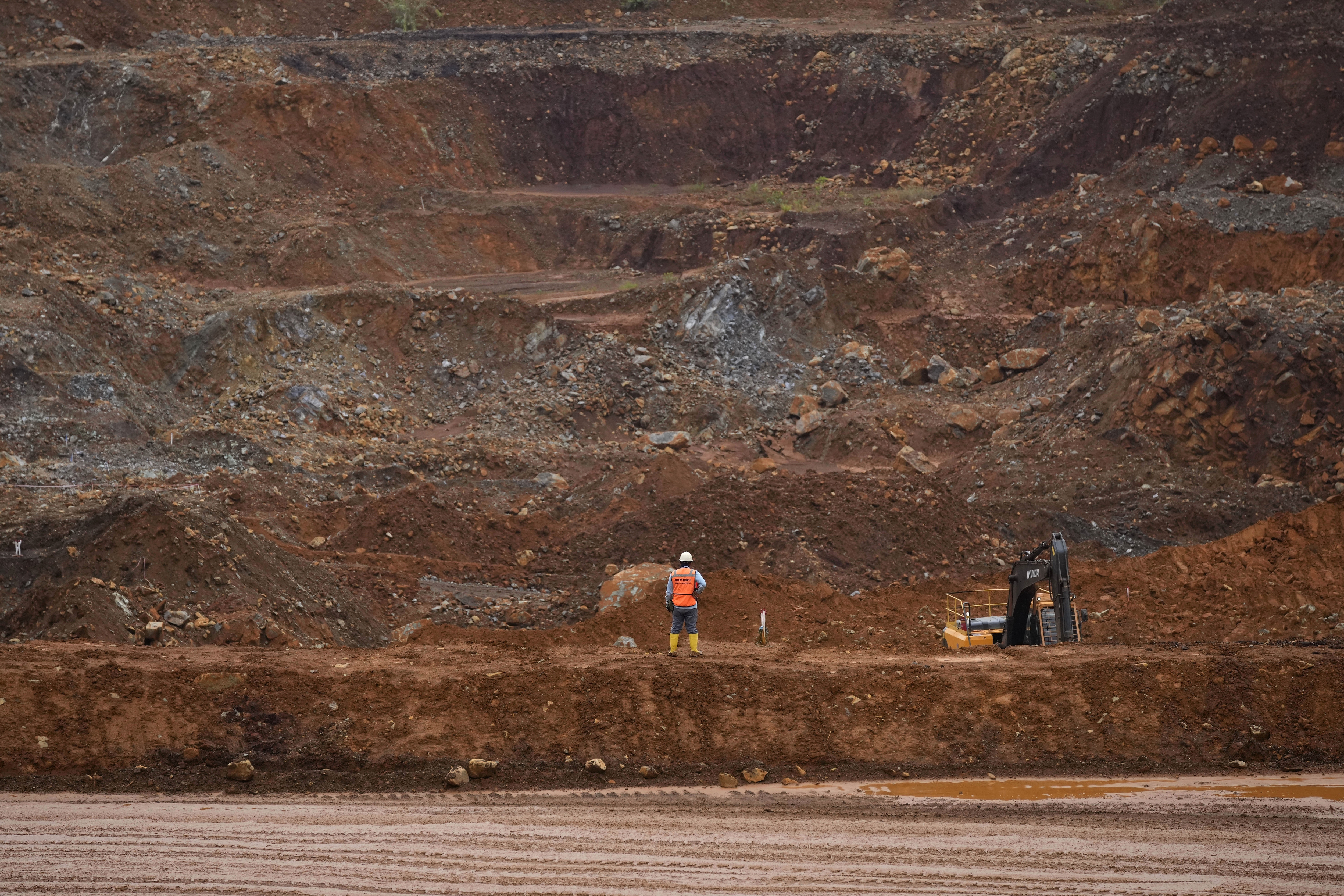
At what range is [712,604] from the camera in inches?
585

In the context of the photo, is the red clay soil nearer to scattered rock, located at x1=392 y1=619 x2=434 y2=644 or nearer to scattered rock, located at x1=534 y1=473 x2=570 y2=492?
scattered rock, located at x1=392 y1=619 x2=434 y2=644

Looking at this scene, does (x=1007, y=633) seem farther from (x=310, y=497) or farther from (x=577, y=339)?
(x=577, y=339)

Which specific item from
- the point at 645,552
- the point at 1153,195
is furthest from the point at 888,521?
the point at 1153,195

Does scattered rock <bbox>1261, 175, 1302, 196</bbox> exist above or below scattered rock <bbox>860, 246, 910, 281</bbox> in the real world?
above

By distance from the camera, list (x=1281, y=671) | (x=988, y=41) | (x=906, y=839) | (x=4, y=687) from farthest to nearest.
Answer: (x=988, y=41)
(x=1281, y=671)
(x=4, y=687)
(x=906, y=839)

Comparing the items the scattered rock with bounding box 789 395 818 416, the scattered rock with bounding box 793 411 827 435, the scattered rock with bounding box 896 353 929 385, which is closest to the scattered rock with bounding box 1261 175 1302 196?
the scattered rock with bounding box 896 353 929 385

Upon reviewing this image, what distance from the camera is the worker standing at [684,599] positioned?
Result: 37.6 feet

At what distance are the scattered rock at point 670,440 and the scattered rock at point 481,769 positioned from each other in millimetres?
13312

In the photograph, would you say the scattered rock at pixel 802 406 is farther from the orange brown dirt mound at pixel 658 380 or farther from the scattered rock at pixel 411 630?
the scattered rock at pixel 411 630

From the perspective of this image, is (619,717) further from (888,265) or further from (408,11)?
(408,11)

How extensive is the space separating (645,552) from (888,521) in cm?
386

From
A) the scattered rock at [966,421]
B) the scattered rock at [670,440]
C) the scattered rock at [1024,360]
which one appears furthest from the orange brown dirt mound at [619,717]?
the scattered rock at [1024,360]

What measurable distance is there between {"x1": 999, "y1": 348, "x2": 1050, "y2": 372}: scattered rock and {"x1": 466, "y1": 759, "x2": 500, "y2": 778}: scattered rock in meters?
18.3

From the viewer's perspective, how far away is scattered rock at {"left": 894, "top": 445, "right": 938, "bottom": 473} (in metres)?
22.0
